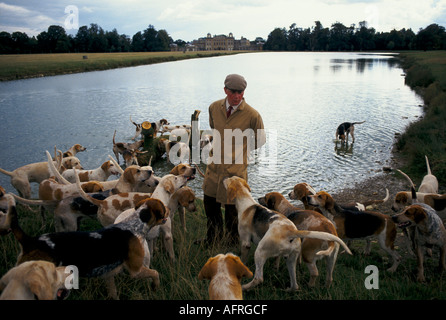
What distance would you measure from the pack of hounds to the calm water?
5271mm

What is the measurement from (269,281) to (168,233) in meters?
→ 1.63

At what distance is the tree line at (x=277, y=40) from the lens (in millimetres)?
72312

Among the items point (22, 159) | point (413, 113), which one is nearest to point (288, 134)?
point (413, 113)

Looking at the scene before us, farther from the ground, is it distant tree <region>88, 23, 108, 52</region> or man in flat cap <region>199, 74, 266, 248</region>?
distant tree <region>88, 23, 108, 52</region>

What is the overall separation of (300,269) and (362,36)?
515 ft

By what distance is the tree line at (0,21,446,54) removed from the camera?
72.3 m

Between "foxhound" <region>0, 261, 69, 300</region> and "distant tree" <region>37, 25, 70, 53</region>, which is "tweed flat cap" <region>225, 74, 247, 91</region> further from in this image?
"distant tree" <region>37, 25, 70, 53</region>

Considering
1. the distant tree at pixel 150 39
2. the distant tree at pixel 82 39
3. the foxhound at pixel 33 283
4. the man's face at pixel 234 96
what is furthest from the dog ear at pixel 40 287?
the distant tree at pixel 150 39

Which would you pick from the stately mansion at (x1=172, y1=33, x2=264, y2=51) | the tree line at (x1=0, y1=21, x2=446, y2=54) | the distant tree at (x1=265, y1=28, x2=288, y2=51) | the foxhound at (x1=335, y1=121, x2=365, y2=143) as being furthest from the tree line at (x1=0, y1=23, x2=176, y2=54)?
the distant tree at (x1=265, y1=28, x2=288, y2=51)

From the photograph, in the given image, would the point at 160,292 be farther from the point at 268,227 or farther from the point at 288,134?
the point at 288,134

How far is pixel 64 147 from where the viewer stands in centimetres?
1549

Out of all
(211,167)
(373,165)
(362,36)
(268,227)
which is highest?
(362,36)

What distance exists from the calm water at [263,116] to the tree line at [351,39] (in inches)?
2904

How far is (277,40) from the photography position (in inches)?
7495
